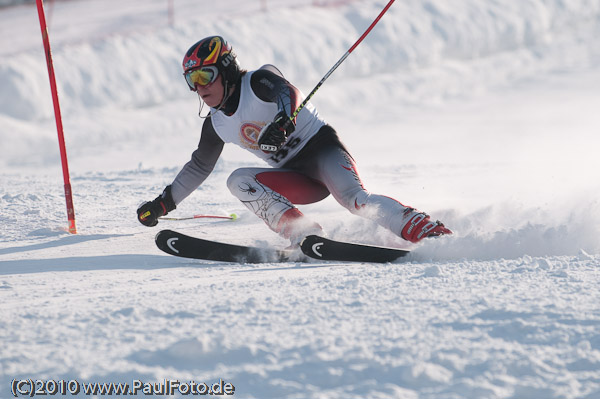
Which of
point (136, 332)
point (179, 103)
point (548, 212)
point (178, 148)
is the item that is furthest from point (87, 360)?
point (179, 103)

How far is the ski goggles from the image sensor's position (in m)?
3.96

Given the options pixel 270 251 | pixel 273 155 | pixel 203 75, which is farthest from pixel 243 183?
pixel 203 75

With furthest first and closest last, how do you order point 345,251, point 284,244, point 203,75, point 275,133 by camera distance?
point 284,244 → point 203,75 → point 275,133 → point 345,251

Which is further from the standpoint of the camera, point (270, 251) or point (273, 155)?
point (273, 155)

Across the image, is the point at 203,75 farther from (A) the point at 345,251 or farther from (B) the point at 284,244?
(A) the point at 345,251

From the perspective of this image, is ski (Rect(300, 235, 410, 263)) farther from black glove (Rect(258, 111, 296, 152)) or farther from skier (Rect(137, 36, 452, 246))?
black glove (Rect(258, 111, 296, 152))

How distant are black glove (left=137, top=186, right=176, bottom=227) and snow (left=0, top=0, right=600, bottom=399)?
A: 0.38 ft

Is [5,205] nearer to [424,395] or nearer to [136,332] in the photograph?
[136,332]

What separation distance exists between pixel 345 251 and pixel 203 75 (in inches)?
46.1

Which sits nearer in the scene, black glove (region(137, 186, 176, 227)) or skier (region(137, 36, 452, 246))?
skier (region(137, 36, 452, 246))

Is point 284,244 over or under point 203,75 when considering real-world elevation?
under

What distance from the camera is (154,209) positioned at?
14.4ft

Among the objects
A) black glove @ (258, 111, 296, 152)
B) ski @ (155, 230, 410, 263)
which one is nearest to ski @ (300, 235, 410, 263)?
ski @ (155, 230, 410, 263)

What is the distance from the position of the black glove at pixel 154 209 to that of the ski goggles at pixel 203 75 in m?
0.76
